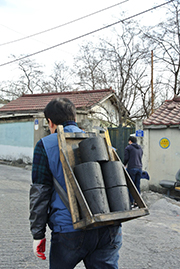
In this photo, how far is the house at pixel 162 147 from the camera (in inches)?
373

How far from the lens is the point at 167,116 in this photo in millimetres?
10156

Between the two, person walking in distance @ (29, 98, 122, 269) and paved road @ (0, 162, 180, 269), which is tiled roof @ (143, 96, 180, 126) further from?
person walking in distance @ (29, 98, 122, 269)

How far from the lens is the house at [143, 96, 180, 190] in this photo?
9.48 m

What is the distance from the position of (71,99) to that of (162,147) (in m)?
9.67

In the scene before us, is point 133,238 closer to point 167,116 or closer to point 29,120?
point 167,116

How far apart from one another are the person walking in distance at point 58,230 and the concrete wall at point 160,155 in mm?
7894

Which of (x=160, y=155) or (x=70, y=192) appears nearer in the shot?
(x=70, y=192)

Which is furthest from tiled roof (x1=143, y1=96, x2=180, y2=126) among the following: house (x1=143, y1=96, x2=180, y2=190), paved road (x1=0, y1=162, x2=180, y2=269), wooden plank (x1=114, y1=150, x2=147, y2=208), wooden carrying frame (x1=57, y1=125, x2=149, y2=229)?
wooden carrying frame (x1=57, y1=125, x2=149, y2=229)

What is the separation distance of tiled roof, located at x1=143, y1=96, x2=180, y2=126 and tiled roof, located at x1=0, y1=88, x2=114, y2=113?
6.08 meters

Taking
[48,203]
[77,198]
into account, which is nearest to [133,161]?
[48,203]

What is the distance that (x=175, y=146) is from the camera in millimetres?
9500

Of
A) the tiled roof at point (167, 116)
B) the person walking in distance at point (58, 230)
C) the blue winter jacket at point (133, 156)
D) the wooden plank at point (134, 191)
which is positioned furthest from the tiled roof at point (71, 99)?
the person walking in distance at point (58, 230)

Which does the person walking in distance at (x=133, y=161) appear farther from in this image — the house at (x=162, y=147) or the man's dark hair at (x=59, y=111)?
the man's dark hair at (x=59, y=111)

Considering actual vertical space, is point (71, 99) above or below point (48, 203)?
above
